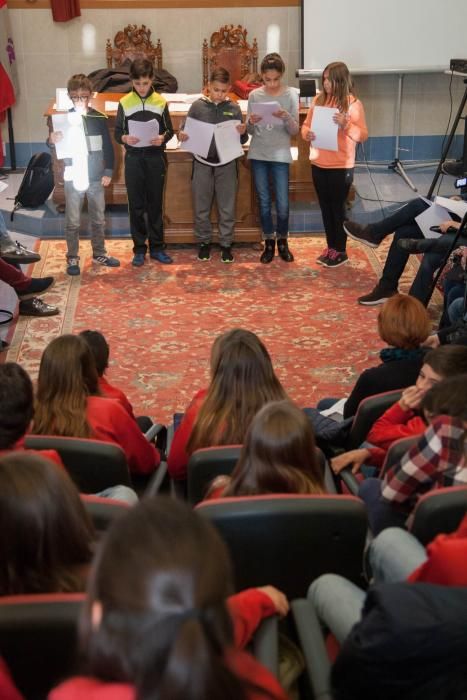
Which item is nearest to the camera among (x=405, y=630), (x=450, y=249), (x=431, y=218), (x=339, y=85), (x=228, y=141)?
(x=405, y=630)

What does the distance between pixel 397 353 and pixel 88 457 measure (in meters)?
1.26

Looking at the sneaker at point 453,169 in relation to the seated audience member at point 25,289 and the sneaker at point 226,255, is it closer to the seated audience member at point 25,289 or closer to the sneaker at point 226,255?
the sneaker at point 226,255

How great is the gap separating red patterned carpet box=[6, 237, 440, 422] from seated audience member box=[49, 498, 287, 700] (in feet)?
Answer: 9.93

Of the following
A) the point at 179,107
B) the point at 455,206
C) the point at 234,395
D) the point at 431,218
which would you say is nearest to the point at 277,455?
the point at 234,395

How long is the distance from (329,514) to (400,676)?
1.95 feet

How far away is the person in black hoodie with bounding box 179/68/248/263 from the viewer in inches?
230

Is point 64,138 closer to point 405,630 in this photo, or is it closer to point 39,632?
point 39,632

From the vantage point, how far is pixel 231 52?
7.87 metres

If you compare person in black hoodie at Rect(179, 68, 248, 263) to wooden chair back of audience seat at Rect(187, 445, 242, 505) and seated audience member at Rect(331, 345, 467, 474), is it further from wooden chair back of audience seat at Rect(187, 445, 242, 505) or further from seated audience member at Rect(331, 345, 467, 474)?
wooden chair back of audience seat at Rect(187, 445, 242, 505)

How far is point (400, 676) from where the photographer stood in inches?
55.2

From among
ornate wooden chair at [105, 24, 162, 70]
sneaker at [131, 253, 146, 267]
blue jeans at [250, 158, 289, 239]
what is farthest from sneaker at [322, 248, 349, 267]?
ornate wooden chair at [105, 24, 162, 70]

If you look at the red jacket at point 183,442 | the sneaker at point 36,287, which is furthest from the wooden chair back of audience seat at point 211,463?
the sneaker at point 36,287

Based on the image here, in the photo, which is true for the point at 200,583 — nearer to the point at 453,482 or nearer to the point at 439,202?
the point at 453,482

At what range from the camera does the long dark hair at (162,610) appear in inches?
40.6
